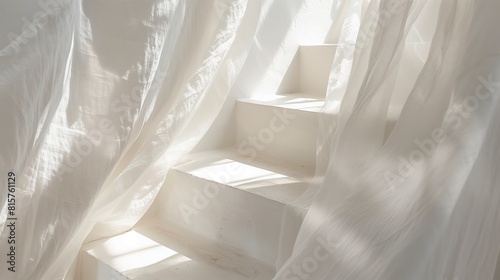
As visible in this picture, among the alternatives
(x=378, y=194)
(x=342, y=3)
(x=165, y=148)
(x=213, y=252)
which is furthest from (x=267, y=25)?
(x=378, y=194)

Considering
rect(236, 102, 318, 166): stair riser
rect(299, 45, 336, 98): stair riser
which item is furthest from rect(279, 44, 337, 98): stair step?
rect(236, 102, 318, 166): stair riser

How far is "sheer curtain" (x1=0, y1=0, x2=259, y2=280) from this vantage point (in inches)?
47.9

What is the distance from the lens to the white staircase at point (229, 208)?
1398 mm

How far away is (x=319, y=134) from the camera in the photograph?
4.89 ft

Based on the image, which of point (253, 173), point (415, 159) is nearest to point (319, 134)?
point (253, 173)

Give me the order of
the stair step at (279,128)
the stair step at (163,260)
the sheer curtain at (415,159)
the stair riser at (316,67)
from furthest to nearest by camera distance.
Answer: the stair riser at (316,67) → the stair step at (279,128) → the stair step at (163,260) → the sheer curtain at (415,159)

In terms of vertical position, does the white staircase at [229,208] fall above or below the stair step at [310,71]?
below

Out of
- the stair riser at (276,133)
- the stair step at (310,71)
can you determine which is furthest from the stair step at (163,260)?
the stair step at (310,71)

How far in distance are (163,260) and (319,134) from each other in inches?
19.5

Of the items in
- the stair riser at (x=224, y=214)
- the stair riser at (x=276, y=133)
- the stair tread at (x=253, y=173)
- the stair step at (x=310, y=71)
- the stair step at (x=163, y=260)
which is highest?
the stair step at (x=310, y=71)

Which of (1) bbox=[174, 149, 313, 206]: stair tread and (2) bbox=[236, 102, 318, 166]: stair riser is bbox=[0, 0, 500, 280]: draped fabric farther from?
(2) bbox=[236, 102, 318, 166]: stair riser

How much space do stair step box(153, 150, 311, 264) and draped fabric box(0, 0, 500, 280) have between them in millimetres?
67

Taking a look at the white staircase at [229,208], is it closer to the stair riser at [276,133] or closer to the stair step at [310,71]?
the stair riser at [276,133]

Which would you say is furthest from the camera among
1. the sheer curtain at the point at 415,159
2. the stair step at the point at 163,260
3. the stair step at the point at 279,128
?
the stair step at the point at 279,128
